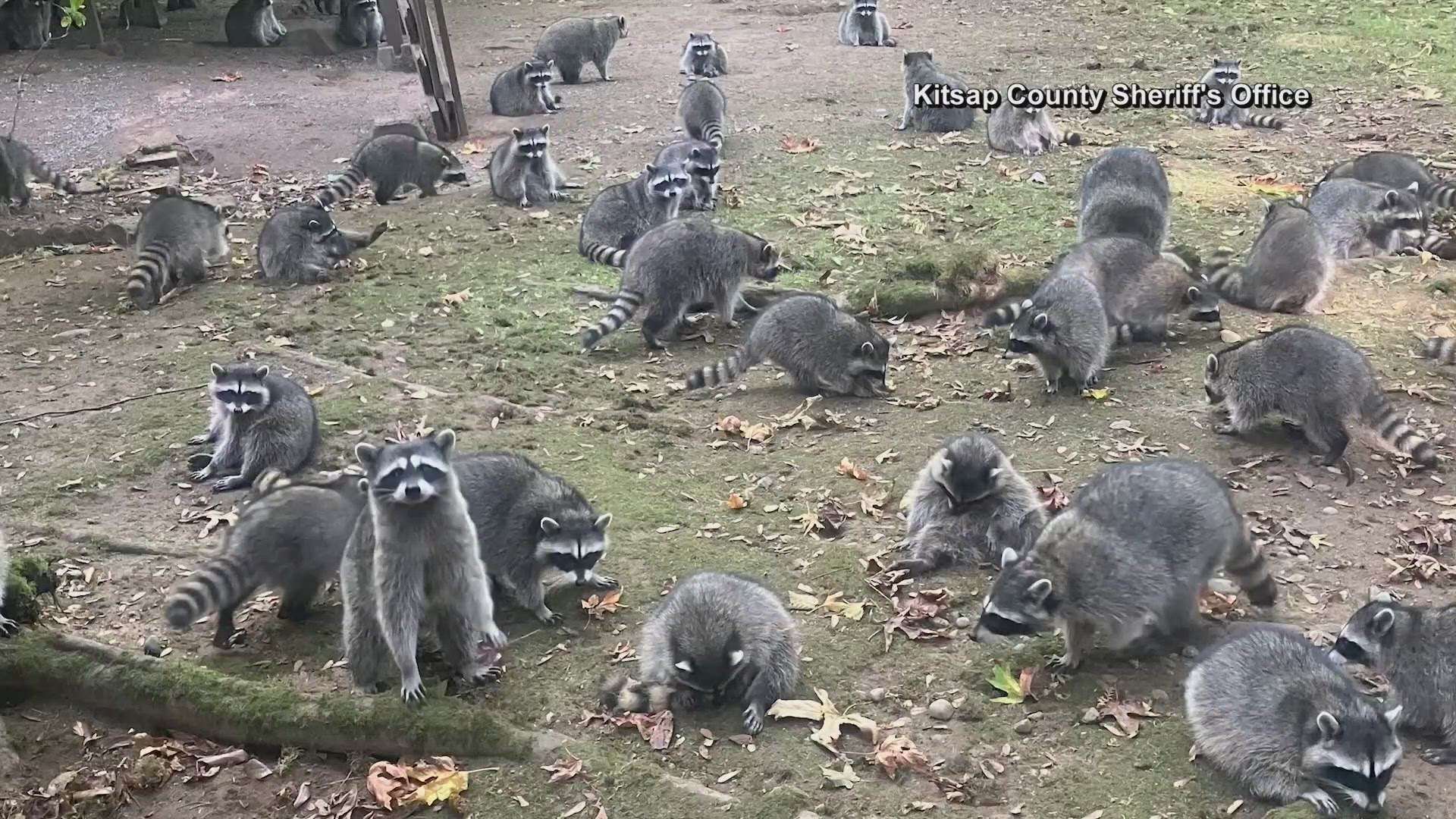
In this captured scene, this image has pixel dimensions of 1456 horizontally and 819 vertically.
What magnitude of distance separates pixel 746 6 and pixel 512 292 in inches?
521

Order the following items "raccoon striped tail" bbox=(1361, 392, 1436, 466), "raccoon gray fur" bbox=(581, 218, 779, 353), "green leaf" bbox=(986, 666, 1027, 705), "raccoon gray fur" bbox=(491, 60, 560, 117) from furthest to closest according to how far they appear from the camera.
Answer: "raccoon gray fur" bbox=(491, 60, 560, 117) → "raccoon gray fur" bbox=(581, 218, 779, 353) → "raccoon striped tail" bbox=(1361, 392, 1436, 466) → "green leaf" bbox=(986, 666, 1027, 705)

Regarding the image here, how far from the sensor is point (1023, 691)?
4.26 m

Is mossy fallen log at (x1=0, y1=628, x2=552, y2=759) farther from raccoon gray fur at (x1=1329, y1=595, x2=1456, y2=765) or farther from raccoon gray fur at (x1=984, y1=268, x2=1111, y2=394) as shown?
raccoon gray fur at (x1=984, y1=268, x2=1111, y2=394)

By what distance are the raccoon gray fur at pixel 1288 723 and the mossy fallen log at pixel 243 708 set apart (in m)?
2.15

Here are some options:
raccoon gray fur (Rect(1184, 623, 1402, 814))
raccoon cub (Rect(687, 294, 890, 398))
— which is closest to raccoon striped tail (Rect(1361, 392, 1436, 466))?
raccoon gray fur (Rect(1184, 623, 1402, 814))

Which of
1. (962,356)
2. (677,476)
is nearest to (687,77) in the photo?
(962,356)

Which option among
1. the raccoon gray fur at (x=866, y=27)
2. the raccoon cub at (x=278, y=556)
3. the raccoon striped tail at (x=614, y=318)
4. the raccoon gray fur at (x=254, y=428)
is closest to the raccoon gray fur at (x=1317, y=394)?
the raccoon striped tail at (x=614, y=318)

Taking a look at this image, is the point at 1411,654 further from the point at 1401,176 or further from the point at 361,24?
the point at 361,24

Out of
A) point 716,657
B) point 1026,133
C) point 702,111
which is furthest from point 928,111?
point 716,657

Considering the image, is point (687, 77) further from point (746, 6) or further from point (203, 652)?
point (203, 652)

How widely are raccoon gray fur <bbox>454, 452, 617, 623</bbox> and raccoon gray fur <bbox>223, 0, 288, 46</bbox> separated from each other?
Answer: 1441cm

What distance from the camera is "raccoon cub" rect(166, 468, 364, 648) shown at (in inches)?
173

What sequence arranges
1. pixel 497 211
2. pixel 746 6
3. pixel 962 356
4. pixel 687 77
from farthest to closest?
pixel 746 6
pixel 687 77
pixel 497 211
pixel 962 356

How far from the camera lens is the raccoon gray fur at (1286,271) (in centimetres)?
759
